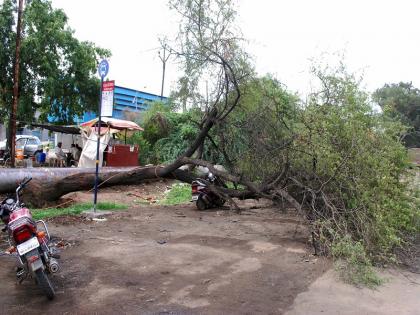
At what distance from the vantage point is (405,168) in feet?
25.0

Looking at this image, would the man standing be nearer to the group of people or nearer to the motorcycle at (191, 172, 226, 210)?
the group of people

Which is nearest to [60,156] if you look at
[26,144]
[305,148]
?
[26,144]

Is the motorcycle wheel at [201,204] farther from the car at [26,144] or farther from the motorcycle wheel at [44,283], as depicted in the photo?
the car at [26,144]

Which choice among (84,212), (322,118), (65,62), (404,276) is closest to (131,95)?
(65,62)

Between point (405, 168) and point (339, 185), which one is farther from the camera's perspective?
point (405, 168)

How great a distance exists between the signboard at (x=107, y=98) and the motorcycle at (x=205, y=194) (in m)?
2.76

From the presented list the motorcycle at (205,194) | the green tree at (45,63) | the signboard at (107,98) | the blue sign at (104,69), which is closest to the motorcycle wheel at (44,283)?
the signboard at (107,98)

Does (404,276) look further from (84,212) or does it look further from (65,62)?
(65,62)

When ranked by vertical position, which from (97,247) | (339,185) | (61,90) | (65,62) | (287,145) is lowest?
(97,247)

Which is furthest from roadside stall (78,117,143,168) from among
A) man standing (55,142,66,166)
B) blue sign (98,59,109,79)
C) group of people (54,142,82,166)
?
blue sign (98,59,109,79)

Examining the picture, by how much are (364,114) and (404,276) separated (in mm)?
2745

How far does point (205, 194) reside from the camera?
1027 cm

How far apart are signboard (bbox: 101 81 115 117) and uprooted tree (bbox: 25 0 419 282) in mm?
1725

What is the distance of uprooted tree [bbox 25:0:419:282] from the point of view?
20.8ft
